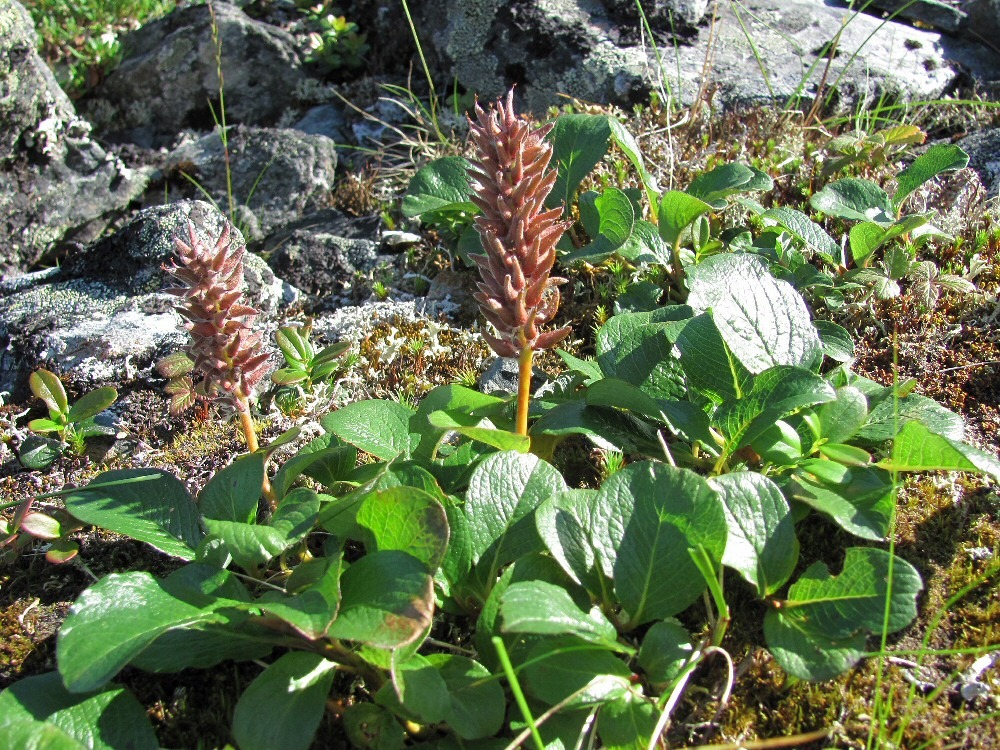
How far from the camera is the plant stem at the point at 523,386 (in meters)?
2.27

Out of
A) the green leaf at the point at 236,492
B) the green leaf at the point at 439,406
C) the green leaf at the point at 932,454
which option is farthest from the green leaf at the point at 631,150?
the green leaf at the point at 236,492

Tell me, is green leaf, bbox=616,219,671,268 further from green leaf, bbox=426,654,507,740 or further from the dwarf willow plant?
green leaf, bbox=426,654,507,740

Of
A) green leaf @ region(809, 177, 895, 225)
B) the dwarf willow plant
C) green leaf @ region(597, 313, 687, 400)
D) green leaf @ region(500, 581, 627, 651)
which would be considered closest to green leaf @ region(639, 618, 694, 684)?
the dwarf willow plant

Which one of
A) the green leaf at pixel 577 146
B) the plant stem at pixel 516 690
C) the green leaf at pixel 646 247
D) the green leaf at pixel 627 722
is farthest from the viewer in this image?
the green leaf at pixel 577 146

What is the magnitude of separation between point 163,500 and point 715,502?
151 centimetres

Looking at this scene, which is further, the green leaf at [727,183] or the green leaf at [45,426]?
the green leaf at [727,183]

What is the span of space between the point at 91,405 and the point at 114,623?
4.12ft

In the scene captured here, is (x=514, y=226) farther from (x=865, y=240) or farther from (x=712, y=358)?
(x=865, y=240)

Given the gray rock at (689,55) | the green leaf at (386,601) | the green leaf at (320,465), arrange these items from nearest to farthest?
the green leaf at (386,601)
the green leaf at (320,465)
the gray rock at (689,55)

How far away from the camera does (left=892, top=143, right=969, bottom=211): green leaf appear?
314 cm

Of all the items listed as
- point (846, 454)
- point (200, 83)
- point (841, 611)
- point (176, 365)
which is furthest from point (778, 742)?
point (200, 83)

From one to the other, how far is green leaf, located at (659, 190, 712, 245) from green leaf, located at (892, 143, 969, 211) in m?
0.81

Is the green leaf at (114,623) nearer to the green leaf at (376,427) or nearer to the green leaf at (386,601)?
the green leaf at (386,601)

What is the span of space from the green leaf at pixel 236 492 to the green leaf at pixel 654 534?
940 millimetres
